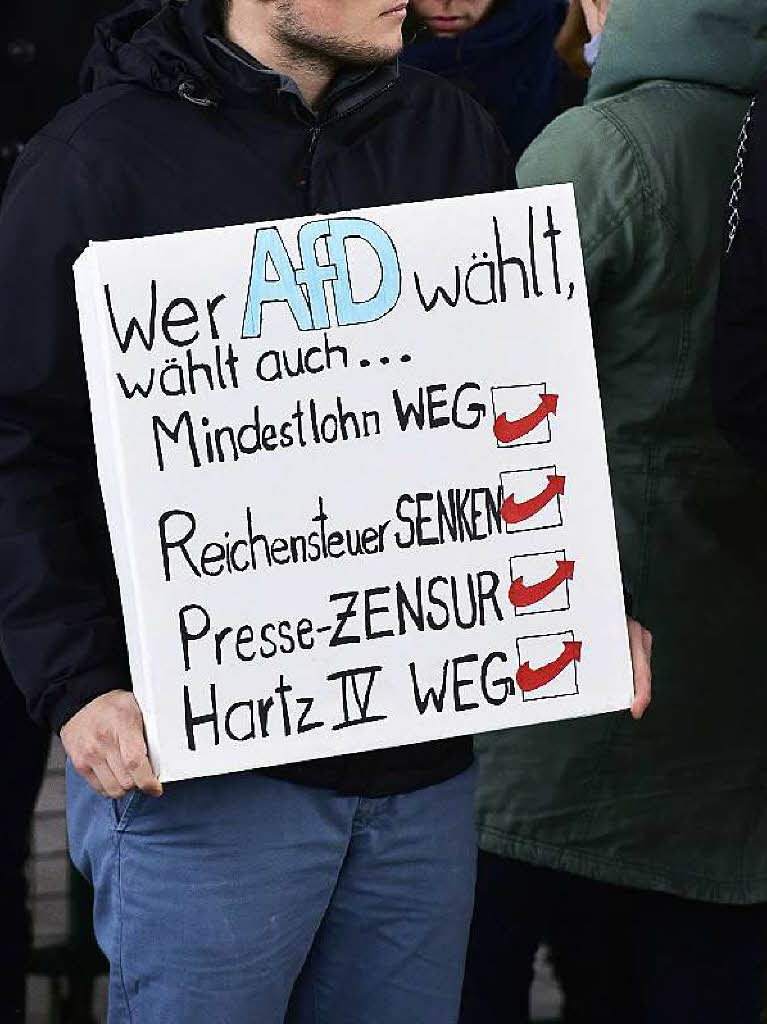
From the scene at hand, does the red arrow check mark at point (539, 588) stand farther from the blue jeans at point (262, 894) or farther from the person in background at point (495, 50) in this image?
the person in background at point (495, 50)

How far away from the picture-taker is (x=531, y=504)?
5.62 feet

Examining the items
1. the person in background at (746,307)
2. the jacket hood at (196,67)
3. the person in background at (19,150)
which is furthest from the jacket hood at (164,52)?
the person in background at (19,150)

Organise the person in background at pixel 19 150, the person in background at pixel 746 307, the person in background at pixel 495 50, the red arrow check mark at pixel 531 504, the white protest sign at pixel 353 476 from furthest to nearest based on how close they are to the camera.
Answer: the person in background at pixel 495 50, the person in background at pixel 19 150, the person in background at pixel 746 307, the red arrow check mark at pixel 531 504, the white protest sign at pixel 353 476

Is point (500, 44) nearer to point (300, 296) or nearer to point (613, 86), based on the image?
point (613, 86)

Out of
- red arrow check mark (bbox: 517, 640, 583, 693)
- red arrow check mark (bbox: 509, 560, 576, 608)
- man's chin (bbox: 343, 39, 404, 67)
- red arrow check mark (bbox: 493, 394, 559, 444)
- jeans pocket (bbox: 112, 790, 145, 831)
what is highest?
man's chin (bbox: 343, 39, 404, 67)

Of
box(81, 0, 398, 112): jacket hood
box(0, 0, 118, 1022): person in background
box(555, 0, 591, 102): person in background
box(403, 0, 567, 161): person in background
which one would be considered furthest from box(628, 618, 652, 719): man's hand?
box(555, 0, 591, 102): person in background

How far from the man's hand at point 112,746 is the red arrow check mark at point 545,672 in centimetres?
36

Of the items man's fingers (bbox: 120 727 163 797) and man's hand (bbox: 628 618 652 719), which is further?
man's hand (bbox: 628 618 652 719)

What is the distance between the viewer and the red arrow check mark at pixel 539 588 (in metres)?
1.72

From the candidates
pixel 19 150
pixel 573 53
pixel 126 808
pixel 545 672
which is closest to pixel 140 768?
pixel 126 808

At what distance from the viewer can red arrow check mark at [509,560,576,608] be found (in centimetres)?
172

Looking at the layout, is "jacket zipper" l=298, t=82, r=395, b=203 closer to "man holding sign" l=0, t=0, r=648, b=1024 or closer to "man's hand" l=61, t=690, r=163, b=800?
"man holding sign" l=0, t=0, r=648, b=1024

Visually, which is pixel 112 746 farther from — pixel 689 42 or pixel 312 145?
pixel 689 42

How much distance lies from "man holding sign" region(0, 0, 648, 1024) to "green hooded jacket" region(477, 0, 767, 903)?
0.28 m
